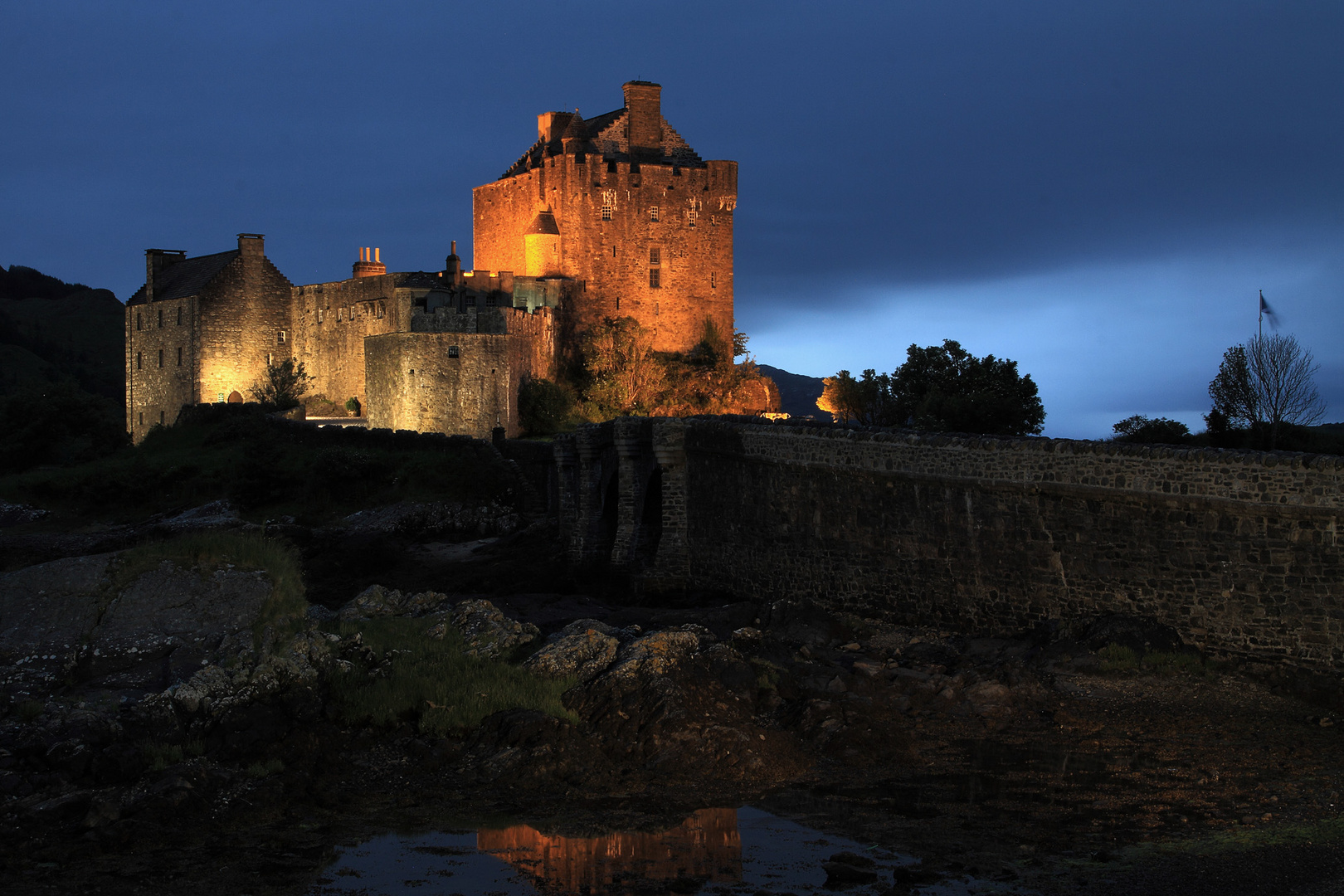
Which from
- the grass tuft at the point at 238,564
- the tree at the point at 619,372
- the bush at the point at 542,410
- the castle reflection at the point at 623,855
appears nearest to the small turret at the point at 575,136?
the tree at the point at 619,372

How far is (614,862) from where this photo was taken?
41.0 ft

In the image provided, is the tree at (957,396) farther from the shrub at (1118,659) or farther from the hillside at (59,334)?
the hillside at (59,334)

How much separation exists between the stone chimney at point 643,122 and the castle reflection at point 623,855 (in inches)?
2024

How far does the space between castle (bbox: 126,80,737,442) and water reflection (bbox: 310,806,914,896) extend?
138ft

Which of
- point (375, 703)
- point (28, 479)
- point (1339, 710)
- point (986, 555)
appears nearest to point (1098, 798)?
point (1339, 710)

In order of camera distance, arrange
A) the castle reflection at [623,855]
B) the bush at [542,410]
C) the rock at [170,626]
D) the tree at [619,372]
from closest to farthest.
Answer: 1. the castle reflection at [623,855]
2. the rock at [170,626]
3. the bush at [542,410]
4. the tree at [619,372]

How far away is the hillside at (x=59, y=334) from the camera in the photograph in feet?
325

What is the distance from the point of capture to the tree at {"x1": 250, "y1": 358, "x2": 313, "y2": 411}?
5694 cm

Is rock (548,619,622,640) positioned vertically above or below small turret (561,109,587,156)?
below

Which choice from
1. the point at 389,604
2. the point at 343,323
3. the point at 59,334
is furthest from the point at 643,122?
the point at 59,334

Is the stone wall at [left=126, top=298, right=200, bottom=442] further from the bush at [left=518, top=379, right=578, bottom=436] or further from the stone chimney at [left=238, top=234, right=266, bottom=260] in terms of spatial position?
the bush at [left=518, top=379, right=578, bottom=436]

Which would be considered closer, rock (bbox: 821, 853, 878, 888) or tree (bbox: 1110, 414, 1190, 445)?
rock (bbox: 821, 853, 878, 888)

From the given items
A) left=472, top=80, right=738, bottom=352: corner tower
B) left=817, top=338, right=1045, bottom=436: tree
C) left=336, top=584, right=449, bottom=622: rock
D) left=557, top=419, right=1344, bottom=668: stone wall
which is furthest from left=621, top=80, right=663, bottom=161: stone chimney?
left=336, top=584, right=449, bottom=622: rock

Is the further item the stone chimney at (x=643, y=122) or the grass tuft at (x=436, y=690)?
the stone chimney at (x=643, y=122)
